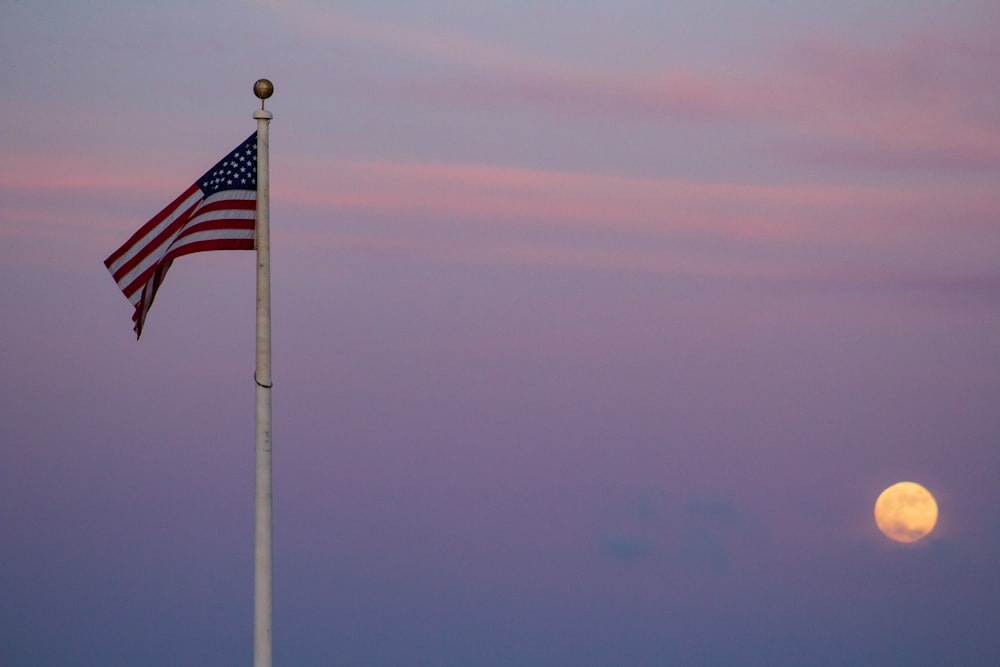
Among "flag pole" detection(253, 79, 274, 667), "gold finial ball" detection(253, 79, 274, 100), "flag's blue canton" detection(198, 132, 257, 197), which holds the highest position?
"gold finial ball" detection(253, 79, 274, 100)

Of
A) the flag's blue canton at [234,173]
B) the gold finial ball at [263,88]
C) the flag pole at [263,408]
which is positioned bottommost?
the flag pole at [263,408]

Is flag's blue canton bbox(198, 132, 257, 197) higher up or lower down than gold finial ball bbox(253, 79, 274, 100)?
lower down

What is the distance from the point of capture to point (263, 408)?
33344mm

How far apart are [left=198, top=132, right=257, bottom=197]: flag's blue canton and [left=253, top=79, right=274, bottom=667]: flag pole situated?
194 millimetres

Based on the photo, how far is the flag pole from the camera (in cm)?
3334

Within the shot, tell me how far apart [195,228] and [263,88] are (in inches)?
85.7

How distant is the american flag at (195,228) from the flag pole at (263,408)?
23 cm

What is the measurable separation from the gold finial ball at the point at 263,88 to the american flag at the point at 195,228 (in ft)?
2.28

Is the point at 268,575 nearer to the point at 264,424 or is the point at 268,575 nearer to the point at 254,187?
the point at 264,424

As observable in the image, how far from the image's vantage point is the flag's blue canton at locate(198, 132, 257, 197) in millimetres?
33625

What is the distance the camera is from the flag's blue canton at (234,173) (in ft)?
110

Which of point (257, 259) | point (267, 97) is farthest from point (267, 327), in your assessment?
point (267, 97)

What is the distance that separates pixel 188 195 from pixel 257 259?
1.39 metres

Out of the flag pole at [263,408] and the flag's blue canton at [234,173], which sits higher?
the flag's blue canton at [234,173]
